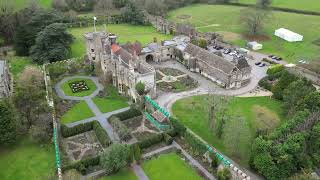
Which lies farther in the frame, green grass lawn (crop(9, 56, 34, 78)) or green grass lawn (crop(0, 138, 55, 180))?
green grass lawn (crop(9, 56, 34, 78))

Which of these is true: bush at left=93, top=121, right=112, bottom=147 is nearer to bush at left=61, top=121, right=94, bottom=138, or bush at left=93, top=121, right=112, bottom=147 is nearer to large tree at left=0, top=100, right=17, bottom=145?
bush at left=61, top=121, right=94, bottom=138

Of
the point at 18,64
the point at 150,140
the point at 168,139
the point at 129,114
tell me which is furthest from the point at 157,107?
the point at 18,64

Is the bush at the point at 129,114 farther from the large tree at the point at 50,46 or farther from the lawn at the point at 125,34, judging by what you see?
the lawn at the point at 125,34

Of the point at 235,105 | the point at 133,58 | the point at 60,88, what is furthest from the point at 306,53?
the point at 60,88

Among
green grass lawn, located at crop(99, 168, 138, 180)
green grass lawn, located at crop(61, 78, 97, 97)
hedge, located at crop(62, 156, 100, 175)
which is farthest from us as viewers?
green grass lawn, located at crop(61, 78, 97, 97)

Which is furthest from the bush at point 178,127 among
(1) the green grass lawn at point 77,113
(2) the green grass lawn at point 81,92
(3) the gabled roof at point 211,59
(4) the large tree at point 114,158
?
(2) the green grass lawn at point 81,92

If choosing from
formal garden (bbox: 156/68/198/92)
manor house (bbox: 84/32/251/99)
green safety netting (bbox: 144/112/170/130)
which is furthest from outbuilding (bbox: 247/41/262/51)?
green safety netting (bbox: 144/112/170/130)

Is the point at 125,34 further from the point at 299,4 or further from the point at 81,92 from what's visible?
the point at 299,4
